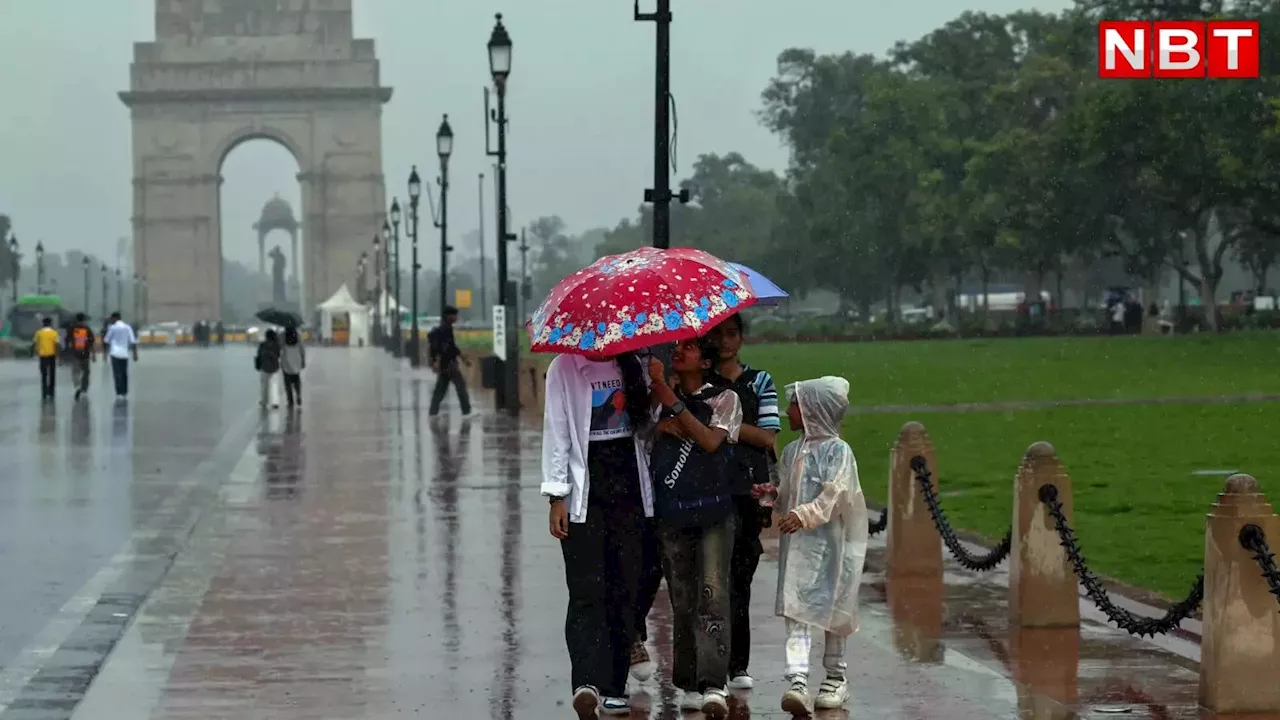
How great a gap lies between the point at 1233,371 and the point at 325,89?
93173 mm

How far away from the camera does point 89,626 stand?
11625mm

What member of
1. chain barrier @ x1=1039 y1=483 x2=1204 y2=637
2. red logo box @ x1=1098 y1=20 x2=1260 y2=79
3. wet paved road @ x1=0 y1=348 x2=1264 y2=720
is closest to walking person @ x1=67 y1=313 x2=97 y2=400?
wet paved road @ x1=0 y1=348 x2=1264 y2=720

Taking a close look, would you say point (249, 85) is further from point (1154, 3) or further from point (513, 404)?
point (513, 404)

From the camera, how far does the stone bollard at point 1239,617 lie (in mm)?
8492

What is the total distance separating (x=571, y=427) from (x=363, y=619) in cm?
352

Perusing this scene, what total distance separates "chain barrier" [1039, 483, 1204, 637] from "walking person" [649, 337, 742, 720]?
6.35ft

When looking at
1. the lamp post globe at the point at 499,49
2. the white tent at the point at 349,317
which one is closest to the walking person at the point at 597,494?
the lamp post globe at the point at 499,49

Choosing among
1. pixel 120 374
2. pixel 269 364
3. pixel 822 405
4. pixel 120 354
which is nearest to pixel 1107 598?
pixel 822 405

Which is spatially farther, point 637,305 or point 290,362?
point 290,362

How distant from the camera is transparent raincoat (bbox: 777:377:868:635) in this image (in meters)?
8.78

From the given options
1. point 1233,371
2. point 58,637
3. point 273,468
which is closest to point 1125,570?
point 58,637

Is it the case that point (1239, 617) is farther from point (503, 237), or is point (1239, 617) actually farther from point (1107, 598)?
point (503, 237)

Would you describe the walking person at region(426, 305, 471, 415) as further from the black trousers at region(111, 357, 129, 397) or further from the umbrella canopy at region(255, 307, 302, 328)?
the black trousers at region(111, 357, 129, 397)

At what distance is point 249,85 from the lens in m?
128
